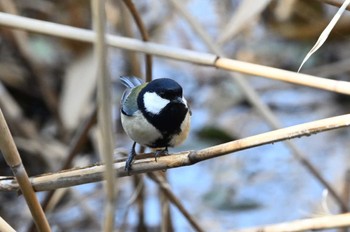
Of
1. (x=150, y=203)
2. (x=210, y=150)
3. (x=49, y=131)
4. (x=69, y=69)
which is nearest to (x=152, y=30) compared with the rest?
(x=69, y=69)

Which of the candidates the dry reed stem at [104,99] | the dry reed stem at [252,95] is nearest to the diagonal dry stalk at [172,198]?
the dry reed stem at [252,95]

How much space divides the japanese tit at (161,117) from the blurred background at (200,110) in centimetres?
69

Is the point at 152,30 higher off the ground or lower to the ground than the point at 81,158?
higher

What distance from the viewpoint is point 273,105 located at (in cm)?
316

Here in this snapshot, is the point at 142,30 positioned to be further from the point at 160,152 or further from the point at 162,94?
the point at 160,152

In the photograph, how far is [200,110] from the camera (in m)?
3.18

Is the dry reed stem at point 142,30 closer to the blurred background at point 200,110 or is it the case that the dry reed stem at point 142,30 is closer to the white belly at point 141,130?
the white belly at point 141,130

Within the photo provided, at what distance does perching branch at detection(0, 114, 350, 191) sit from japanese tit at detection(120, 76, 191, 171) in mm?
57

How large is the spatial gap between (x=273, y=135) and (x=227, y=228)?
1.37 metres

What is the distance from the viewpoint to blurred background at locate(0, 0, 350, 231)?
258 cm

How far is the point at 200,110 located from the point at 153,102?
167 centimetres

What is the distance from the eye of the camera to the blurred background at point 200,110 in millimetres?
2578

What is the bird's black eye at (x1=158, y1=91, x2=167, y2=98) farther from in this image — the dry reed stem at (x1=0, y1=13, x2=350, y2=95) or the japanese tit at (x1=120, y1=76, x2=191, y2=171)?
the dry reed stem at (x1=0, y1=13, x2=350, y2=95)

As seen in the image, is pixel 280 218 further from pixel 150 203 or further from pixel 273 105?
pixel 273 105
